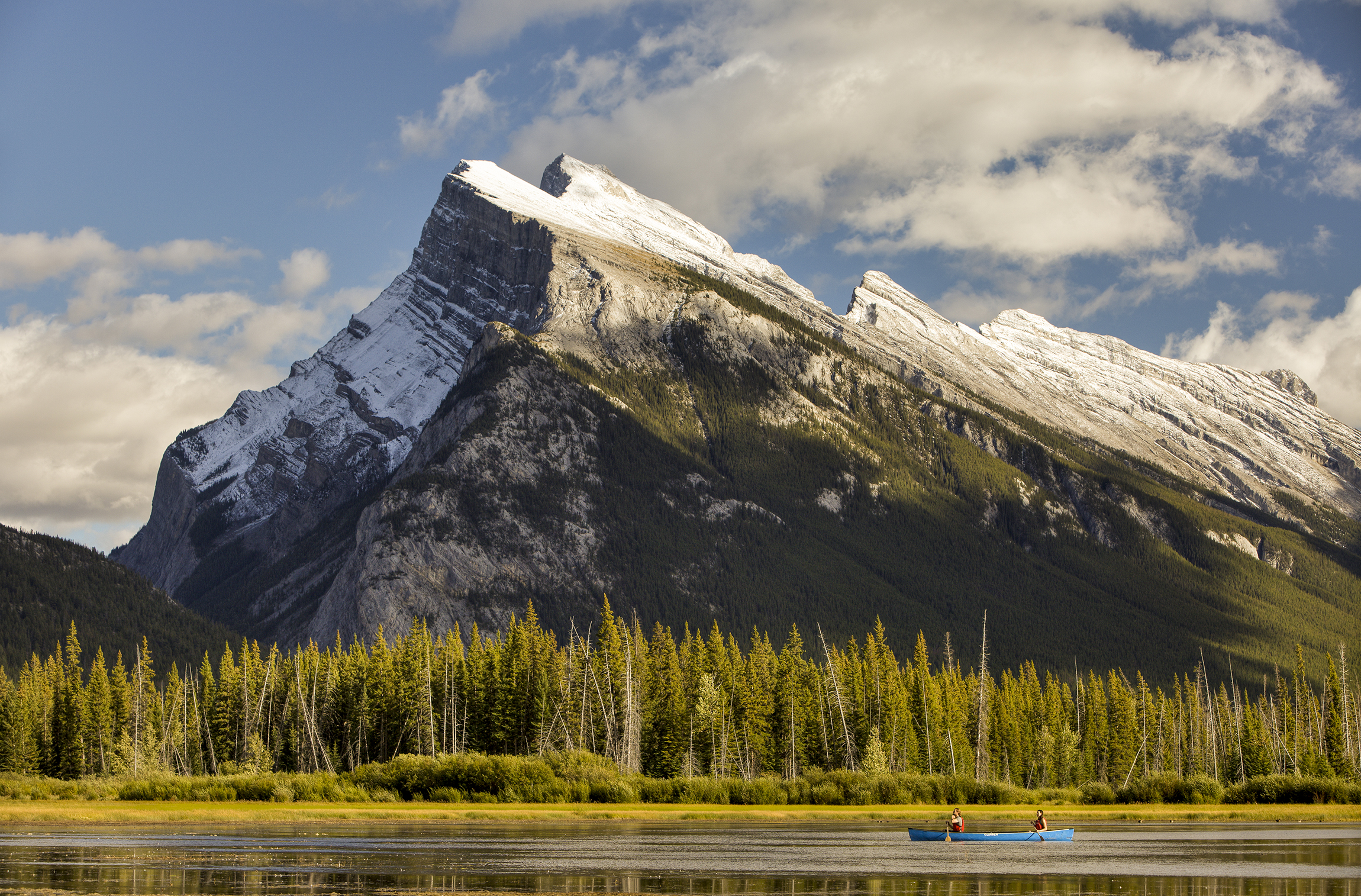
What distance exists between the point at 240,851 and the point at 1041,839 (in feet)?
156

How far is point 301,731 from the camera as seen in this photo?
15075 centimetres

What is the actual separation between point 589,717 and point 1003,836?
6303cm

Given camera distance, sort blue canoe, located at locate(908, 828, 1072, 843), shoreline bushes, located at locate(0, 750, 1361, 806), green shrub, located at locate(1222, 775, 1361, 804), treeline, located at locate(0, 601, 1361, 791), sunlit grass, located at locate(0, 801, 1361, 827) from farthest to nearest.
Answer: treeline, located at locate(0, 601, 1361, 791) → green shrub, located at locate(1222, 775, 1361, 804) → shoreline bushes, located at locate(0, 750, 1361, 806) → sunlit grass, located at locate(0, 801, 1361, 827) → blue canoe, located at locate(908, 828, 1072, 843)

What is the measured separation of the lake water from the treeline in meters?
40.3

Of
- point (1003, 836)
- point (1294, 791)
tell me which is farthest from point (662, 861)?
point (1294, 791)

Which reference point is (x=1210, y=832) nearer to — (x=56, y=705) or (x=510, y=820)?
(x=510, y=820)

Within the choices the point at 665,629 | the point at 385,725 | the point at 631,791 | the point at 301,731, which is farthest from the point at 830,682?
the point at 301,731

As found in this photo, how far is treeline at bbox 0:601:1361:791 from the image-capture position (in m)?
139

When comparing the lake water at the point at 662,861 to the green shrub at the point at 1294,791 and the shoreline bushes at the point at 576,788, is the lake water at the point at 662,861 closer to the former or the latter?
the shoreline bushes at the point at 576,788

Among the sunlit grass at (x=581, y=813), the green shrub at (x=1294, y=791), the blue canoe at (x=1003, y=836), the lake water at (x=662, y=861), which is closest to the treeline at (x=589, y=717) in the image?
the green shrub at (x=1294, y=791)

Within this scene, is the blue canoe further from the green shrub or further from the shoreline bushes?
the green shrub

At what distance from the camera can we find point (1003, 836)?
83250 mm

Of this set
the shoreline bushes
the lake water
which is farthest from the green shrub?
the lake water

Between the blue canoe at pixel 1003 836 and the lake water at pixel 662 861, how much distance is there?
1.93ft
